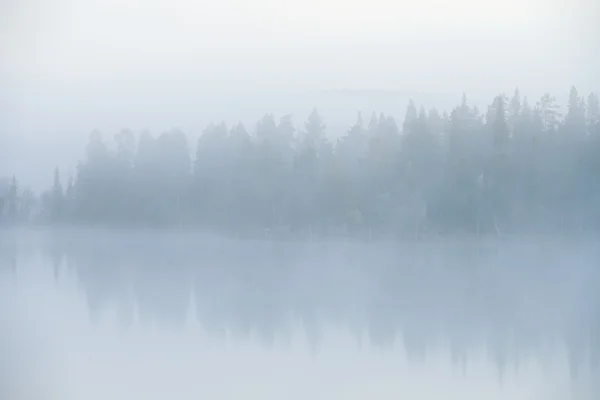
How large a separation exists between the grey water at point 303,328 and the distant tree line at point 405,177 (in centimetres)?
347

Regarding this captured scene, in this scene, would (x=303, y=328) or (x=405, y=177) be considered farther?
(x=405, y=177)

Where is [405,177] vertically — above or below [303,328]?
above

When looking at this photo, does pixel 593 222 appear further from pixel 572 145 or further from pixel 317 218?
pixel 317 218

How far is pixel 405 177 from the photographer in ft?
58.0

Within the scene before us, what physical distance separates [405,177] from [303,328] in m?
11.0

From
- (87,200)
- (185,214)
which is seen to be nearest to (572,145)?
(185,214)

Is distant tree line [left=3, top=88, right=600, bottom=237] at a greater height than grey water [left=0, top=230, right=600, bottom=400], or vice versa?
distant tree line [left=3, top=88, right=600, bottom=237]

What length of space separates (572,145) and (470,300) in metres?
9.88

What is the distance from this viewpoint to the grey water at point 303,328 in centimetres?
509

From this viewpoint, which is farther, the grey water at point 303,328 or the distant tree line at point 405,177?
the distant tree line at point 405,177

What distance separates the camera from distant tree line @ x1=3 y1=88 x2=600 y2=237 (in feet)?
55.8

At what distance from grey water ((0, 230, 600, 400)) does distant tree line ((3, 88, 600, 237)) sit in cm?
347

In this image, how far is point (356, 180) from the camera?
58.5ft

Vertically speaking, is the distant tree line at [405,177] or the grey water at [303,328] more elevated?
the distant tree line at [405,177]
